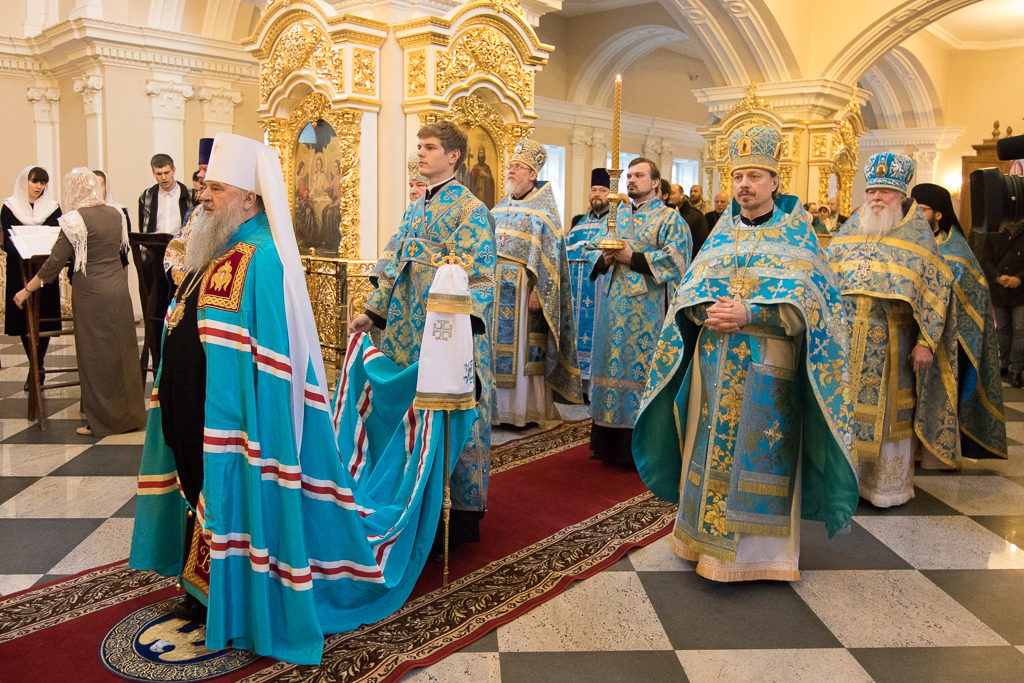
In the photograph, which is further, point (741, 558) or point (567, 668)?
point (741, 558)

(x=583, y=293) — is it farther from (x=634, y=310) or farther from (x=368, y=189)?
(x=368, y=189)

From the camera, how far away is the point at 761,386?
3.17 meters

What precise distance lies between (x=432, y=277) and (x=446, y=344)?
60cm

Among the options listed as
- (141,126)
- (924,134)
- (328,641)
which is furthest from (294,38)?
(924,134)

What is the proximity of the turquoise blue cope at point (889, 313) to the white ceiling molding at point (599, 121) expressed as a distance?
10.3m

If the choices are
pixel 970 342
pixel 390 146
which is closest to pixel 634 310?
pixel 970 342

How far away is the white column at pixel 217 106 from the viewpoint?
10.6m

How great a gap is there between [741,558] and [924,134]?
15.8 meters

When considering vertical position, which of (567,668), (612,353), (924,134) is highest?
(924,134)

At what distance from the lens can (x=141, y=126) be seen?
33.2 feet

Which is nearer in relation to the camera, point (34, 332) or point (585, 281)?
point (34, 332)

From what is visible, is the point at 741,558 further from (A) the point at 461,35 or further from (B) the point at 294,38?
(B) the point at 294,38

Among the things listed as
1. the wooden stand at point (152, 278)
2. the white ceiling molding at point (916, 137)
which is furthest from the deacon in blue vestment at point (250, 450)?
the white ceiling molding at point (916, 137)

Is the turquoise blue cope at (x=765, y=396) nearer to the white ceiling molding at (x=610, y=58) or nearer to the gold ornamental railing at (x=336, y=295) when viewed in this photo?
the gold ornamental railing at (x=336, y=295)
